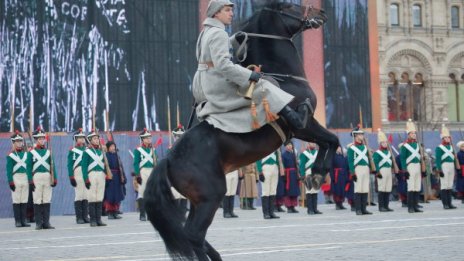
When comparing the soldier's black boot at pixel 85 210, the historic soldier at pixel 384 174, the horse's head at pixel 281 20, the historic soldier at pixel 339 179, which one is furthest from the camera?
the historic soldier at pixel 339 179

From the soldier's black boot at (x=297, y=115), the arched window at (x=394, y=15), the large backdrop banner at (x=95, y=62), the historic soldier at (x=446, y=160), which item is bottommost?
the historic soldier at (x=446, y=160)

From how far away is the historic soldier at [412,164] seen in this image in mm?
20609

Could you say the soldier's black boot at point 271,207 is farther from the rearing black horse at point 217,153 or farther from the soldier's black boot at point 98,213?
the rearing black horse at point 217,153

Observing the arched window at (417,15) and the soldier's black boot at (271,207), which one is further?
the arched window at (417,15)

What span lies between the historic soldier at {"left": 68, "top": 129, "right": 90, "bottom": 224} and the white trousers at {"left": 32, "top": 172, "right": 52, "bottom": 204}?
772 mm

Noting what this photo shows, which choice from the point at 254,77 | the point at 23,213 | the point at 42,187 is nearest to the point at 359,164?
the point at 42,187

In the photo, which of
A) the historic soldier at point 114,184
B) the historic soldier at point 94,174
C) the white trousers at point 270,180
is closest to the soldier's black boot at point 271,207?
the white trousers at point 270,180

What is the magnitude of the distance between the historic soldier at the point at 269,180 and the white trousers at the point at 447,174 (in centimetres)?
357

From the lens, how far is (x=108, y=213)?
22.6 metres

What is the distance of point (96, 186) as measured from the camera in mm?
19422

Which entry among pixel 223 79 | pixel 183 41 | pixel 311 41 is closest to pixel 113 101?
pixel 183 41

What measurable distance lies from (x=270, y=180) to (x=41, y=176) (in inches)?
204

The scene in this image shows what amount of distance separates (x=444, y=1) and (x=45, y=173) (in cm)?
4272

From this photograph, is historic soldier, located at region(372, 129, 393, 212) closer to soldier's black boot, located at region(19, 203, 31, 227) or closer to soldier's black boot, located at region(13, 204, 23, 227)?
soldier's black boot, located at region(19, 203, 31, 227)
